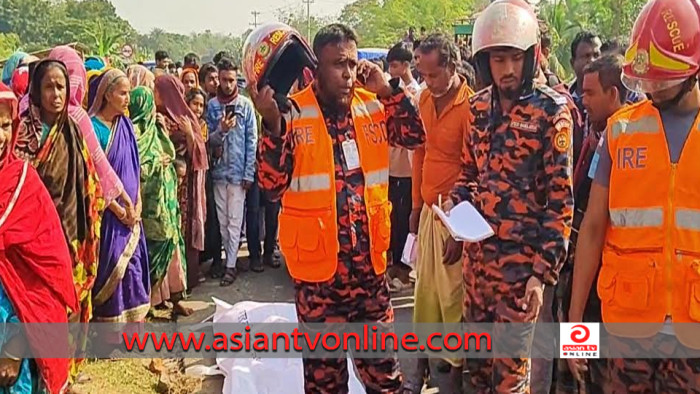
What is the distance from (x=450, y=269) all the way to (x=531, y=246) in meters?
1.12

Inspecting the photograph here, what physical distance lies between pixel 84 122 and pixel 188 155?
178 centimetres

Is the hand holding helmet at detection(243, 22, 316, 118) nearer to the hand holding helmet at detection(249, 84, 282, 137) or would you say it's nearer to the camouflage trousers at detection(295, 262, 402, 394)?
the hand holding helmet at detection(249, 84, 282, 137)

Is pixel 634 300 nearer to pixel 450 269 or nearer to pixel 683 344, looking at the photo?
pixel 683 344

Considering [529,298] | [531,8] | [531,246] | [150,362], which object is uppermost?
[531,8]

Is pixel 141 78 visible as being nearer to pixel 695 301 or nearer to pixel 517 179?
pixel 517 179

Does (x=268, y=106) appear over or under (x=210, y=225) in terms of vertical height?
over

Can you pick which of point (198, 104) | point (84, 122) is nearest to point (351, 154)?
point (84, 122)

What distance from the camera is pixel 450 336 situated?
13.3ft

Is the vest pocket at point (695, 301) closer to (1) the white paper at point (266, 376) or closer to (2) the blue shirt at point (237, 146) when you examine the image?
(1) the white paper at point (266, 376)

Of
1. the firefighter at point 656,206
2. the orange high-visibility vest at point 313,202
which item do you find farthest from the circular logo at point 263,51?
the firefighter at point 656,206

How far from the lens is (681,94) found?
→ 234 cm

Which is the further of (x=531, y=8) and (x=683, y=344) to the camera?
(x=531, y=8)

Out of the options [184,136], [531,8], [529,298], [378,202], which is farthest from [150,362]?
[531,8]

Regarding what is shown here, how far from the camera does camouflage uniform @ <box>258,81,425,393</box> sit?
3.05 m
